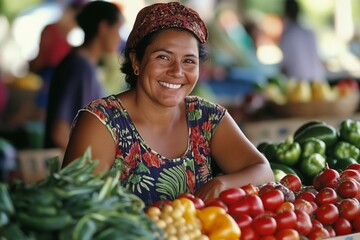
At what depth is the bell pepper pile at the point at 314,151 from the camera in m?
3.71

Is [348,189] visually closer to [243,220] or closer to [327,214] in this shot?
[327,214]

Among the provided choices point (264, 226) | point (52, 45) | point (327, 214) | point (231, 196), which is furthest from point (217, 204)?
point (52, 45)

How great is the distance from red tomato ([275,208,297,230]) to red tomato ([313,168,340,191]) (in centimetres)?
49

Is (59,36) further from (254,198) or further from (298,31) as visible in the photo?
(254,198)

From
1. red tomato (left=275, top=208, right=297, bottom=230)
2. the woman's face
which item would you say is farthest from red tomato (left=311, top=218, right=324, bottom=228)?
the woman's face

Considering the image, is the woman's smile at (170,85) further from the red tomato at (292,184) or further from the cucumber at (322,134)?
the cucumber at (322,134)

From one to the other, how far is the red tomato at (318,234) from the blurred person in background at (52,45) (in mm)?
5756

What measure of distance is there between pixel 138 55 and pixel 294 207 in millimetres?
1005

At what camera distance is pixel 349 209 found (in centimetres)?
276

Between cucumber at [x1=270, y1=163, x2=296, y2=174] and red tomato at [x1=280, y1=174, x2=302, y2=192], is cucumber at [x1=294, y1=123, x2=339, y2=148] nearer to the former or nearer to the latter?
cucumber at [x1=270, y1=163, x2=296, y2=174]

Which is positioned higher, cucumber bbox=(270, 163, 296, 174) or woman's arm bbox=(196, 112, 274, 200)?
woman's arm bbox=(196, 112, 274, 200)

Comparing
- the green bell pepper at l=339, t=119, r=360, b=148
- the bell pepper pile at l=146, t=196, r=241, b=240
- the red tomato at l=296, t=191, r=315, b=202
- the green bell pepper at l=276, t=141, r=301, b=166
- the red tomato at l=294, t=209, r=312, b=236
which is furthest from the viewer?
the green bell pepper at l=339, t=119, r=360, b=148

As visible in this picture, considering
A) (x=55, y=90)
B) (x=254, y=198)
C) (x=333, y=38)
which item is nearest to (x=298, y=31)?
(x=55, y=90)

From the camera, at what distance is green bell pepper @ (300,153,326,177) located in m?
3.70
